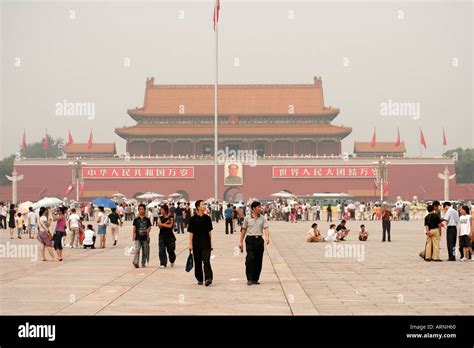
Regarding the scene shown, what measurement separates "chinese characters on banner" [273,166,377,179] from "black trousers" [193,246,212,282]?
5449 cm

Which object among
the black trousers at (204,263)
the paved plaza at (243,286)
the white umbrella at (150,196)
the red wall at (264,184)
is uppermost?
the red wall at (264,184)

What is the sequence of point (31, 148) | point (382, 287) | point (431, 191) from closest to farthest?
point (382, 287) → point (431, 191) → point (31, 148)

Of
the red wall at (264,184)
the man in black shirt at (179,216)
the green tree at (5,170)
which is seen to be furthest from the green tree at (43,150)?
the man in black shirt at (179,216)

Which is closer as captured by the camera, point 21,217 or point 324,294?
point 324,294

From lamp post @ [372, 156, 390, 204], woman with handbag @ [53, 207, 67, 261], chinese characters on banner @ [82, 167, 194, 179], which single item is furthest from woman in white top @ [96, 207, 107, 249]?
chinese characters on banner @ [82, 167, 194, 179]

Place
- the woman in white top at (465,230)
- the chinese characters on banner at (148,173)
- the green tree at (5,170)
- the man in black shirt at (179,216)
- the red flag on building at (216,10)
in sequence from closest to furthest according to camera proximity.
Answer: the woman in white top at (465,230)
the man in black shirt at (179,216)
the red flag on building at (216,10)
the chinese characters on banner at (148,173)
the green tree at (5,170)

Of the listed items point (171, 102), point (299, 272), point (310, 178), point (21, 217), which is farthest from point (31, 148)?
point (299, 272)

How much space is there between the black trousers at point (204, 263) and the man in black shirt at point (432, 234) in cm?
550

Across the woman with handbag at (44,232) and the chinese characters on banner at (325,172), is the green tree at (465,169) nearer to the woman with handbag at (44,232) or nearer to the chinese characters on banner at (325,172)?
the chinese characters on banner at (325,172)

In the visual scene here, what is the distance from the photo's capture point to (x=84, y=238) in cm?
2127

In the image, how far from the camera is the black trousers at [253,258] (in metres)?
12.4

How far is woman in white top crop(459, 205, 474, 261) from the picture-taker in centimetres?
1630
